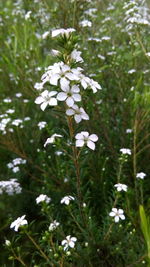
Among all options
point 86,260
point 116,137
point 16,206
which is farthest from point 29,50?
point 86,260

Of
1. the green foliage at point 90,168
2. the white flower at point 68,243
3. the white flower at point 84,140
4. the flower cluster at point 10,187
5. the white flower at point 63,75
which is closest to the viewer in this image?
the white flower at point 63,75

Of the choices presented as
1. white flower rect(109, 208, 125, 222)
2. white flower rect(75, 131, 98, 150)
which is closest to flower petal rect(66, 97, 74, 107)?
white flower rect(75, 131, 98, 150)

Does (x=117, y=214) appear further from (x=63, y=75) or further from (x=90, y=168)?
(x=63, y=75)

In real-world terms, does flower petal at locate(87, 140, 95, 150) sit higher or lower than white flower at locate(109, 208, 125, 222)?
higher

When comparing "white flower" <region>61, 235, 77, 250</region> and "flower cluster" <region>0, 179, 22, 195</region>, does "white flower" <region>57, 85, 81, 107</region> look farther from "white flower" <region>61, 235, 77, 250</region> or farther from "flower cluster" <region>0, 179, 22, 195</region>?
"flower cluster" <region>0, 179, 22, 195</region>

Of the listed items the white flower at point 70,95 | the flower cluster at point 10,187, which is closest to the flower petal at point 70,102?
the white flower at point 70,95

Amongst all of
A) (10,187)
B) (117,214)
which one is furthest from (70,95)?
(10,187)

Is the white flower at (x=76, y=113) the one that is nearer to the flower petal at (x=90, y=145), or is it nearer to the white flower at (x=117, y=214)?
the flower petal at (x=90, y=145)

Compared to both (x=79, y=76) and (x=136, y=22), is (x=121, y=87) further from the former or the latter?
(x=79, y=76)
